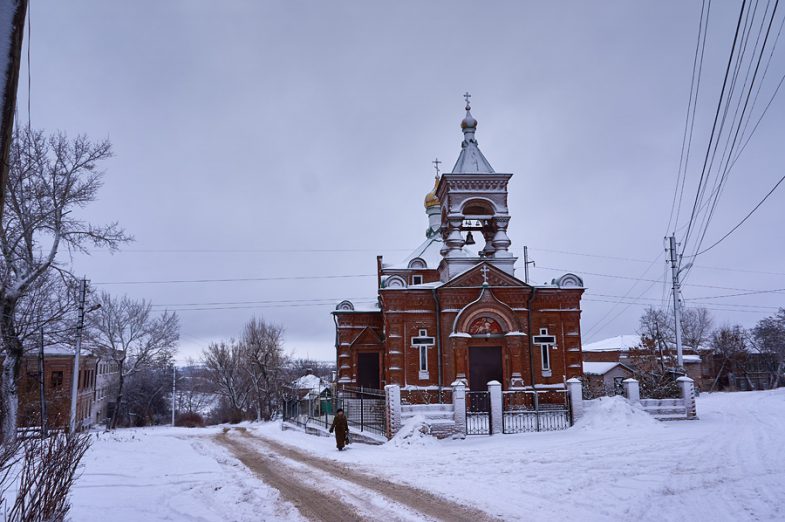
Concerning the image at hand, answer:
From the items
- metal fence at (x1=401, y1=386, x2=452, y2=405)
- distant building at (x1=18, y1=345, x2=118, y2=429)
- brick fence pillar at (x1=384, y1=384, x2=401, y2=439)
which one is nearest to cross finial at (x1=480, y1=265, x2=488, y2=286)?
metal fence at (x1=401, y1=386, x2=452, y2=405)

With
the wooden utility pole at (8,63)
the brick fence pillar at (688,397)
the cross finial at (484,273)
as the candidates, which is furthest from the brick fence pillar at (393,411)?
the wooden utility pole at (8,63)

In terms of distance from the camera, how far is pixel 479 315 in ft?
75.6

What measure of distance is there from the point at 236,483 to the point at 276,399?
39.5 m

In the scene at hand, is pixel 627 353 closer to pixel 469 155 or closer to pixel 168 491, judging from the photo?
pixel 469 155

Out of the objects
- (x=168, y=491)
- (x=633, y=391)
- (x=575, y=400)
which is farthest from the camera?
(x=633, y=391)

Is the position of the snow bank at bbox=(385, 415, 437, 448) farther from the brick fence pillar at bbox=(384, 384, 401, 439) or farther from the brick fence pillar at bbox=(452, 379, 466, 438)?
the brick fence pillar at bbox=(452, 379, 466, 438)

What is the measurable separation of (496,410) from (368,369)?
530 inches

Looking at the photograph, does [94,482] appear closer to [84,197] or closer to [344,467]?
[344,467]

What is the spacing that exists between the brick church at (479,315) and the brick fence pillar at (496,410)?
4.44m

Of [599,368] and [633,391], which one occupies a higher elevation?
[599,368]

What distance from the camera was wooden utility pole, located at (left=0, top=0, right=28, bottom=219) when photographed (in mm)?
3912

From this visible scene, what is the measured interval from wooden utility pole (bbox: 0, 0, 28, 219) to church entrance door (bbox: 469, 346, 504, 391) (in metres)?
20.5

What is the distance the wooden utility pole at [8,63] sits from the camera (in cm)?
391

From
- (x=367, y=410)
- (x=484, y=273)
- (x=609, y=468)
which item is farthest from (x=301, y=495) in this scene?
(x=484, y=273)
